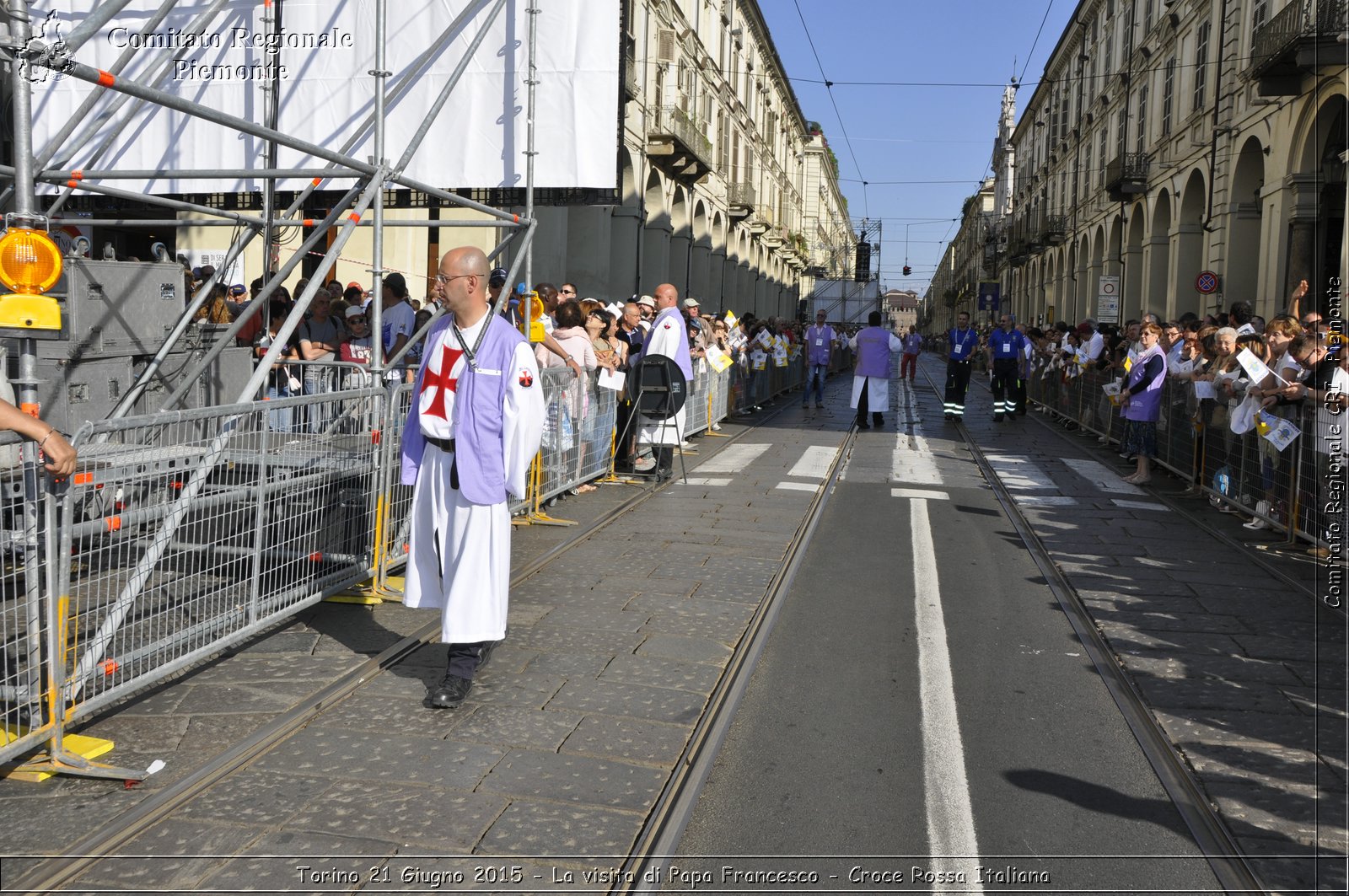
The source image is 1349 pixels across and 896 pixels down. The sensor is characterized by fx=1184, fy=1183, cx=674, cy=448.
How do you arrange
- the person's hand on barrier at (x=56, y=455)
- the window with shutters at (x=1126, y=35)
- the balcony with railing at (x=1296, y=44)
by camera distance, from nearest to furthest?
the person's hand on barrier at (x=56, y=455), the balcony with railing at (x=1296, y=44), the window with shutters at (x=1126, y=35)

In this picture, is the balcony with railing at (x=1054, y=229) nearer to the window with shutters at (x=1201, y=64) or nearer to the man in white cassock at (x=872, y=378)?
the window with shutters at (x=1201, y=64)

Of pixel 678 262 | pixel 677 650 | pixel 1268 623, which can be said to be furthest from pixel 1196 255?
pixel 677 650

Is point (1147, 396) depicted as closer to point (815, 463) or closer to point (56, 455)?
point (815, 463)

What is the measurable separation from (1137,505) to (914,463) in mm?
3352

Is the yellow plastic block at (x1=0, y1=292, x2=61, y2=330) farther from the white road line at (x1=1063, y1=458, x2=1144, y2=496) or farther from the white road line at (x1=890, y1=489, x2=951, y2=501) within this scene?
the white road line at (x1=1063, y1=458, x2=1144, y2=496)

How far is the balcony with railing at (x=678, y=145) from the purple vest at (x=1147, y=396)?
18.7 meters

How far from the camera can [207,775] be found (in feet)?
12.9

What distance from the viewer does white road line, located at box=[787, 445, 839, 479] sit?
12328mm

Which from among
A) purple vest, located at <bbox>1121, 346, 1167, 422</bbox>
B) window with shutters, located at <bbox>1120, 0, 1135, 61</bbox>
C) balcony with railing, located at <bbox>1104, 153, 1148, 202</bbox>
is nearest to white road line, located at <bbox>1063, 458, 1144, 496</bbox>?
purple vest, located at <bbox>1121, 346, 1167, 422</bbox>

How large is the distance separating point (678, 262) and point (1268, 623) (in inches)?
1166

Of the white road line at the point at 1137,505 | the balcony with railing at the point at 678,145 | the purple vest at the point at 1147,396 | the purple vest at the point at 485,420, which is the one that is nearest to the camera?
the purple vest at the point at 485,420

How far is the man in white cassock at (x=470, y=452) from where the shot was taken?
190 inches

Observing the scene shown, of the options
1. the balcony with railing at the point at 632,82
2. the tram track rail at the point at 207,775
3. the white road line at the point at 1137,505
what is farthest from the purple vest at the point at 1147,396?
the balcony with railing at the point at 632,82

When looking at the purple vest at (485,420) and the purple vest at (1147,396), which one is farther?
the purple vest at (1147,396)
